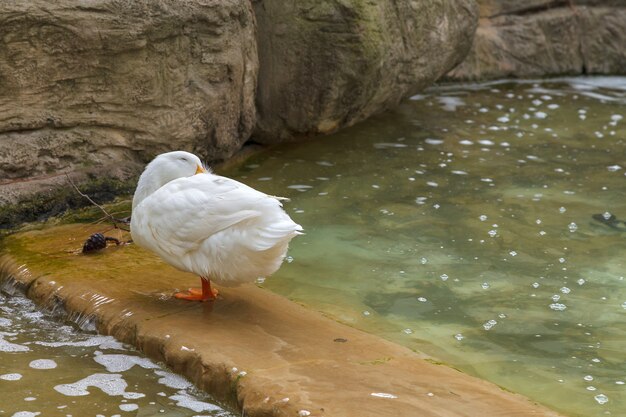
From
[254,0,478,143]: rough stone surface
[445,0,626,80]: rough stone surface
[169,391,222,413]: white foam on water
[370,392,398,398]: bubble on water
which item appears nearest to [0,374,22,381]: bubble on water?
[169,391,222,413]: white foam on water

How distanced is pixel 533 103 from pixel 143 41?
4.57 m

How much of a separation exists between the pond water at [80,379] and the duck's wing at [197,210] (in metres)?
0.52

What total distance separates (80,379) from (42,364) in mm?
236

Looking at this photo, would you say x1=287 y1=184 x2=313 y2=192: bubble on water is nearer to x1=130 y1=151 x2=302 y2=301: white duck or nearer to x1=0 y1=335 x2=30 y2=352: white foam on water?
x1=130 y1=151 x2=302 y2=301: white duck

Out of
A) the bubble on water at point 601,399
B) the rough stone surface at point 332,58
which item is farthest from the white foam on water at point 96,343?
the rough stone surface at point 332,58

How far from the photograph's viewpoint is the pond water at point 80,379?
12.9ft

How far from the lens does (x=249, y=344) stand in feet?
14.1

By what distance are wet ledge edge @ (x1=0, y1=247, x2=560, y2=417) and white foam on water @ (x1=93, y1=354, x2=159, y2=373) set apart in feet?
0.15

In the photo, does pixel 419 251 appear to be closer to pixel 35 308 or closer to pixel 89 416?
pixel 35 308

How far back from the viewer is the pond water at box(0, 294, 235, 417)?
12.9ft

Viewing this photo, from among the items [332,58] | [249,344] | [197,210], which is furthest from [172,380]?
[332,58]

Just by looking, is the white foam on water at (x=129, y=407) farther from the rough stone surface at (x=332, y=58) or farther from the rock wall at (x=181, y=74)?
the rough stone surface at (x=332, y=58)

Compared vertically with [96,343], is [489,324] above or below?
below

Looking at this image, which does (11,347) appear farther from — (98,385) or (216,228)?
(216,228)
